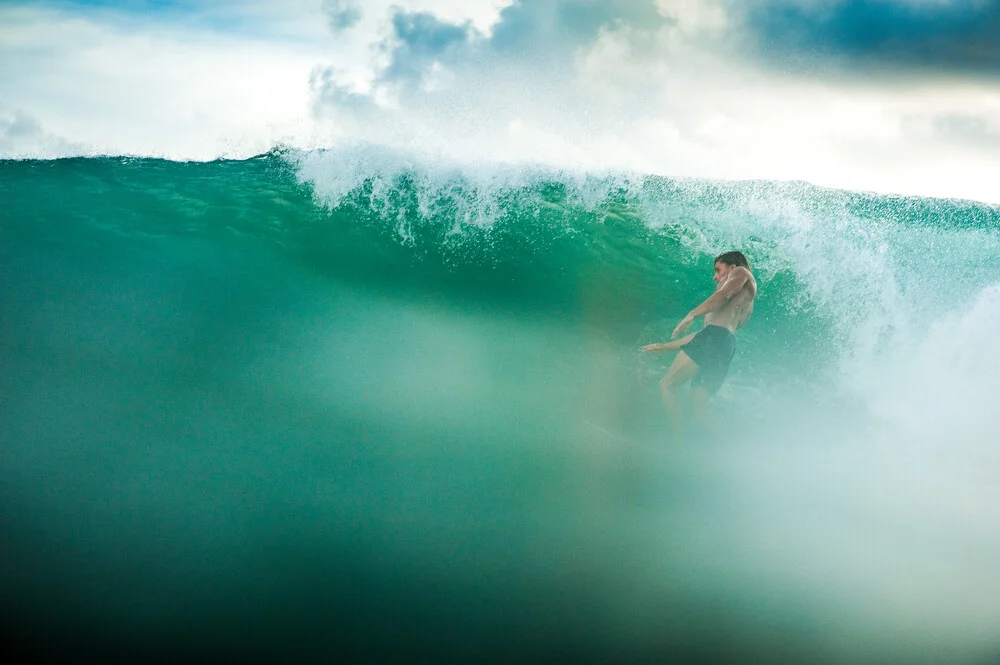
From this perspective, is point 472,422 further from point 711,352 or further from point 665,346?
point 711,352

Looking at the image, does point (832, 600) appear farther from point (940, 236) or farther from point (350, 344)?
point (940, 236)

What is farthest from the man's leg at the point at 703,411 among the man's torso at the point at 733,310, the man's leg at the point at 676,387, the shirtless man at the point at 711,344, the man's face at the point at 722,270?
the man's face at the point at 722,270

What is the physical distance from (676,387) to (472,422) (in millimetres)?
1752

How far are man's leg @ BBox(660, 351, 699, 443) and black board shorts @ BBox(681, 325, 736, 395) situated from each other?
6 centimetres

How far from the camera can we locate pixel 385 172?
647 centimetres

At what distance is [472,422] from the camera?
3797mm

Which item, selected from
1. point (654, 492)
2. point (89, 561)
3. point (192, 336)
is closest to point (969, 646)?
point (654, 492)

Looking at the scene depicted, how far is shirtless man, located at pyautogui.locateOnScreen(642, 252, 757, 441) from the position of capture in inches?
167

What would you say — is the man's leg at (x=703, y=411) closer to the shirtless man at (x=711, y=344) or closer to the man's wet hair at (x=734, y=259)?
the shirtless man at (x=711, y=344)

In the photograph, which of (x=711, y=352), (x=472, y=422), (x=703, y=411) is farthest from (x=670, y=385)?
(x=472, y=422)

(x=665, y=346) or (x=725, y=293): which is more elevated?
(x=725, y=293)

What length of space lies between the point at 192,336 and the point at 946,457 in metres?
6.28

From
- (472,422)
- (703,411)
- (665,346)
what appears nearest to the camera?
(472,422)

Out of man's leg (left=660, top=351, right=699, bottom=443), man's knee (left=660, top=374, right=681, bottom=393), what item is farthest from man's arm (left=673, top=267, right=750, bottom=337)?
man's knee (left=660, top=374, right=681, bottom=393)
